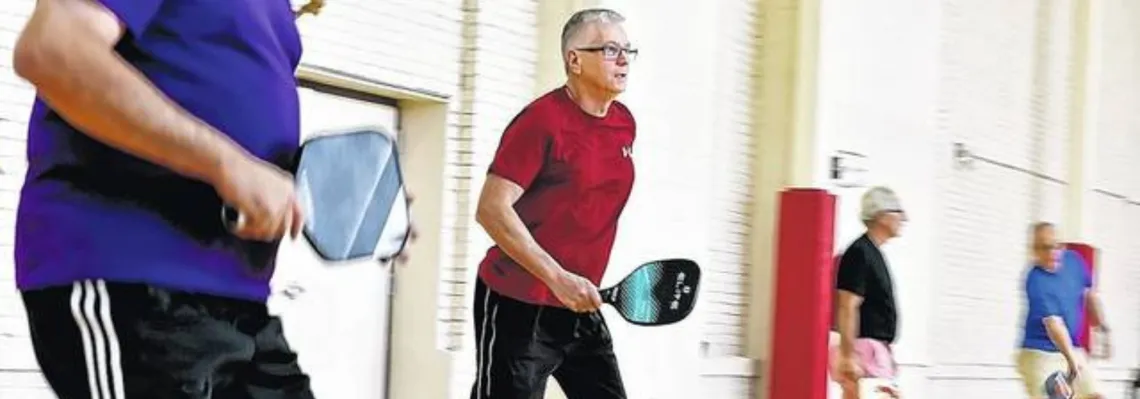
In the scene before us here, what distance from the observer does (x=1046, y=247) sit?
10.8 metres

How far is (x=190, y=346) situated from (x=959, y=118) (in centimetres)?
1163

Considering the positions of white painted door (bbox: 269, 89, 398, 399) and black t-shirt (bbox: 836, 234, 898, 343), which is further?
black t-shirt (bbox: 836, 234, 898, 343)

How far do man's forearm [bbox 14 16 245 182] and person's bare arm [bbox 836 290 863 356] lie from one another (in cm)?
681

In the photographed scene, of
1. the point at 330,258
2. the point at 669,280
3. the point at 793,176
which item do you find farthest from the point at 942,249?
the point at 330,258

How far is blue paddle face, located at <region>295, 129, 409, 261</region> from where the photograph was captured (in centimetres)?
256

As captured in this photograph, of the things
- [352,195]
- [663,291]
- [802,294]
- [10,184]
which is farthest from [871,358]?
[352,195]

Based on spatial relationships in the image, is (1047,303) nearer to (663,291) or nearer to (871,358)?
(871,358)

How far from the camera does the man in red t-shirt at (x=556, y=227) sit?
5152mm

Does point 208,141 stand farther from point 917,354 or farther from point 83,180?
point 917,354

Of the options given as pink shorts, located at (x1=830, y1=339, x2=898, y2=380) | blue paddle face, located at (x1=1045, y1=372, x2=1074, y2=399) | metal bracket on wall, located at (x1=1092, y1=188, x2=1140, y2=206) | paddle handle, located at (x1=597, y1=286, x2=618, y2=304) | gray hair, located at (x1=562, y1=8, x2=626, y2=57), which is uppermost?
metal bracket on wall, located at (x1=1092, y1=188, x2=1140, y2=206)

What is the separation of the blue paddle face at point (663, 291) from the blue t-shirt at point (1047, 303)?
5.66 m

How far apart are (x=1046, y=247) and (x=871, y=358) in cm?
228

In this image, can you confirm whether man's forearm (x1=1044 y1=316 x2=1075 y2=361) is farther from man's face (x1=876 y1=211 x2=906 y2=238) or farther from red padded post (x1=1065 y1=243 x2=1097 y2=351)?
man's face (x1=876 y1=211 x2=906 y2=238)

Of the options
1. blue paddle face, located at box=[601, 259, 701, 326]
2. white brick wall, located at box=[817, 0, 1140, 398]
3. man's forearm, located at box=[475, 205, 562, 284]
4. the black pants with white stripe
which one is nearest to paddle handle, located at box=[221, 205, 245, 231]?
the black pants with white stripe
